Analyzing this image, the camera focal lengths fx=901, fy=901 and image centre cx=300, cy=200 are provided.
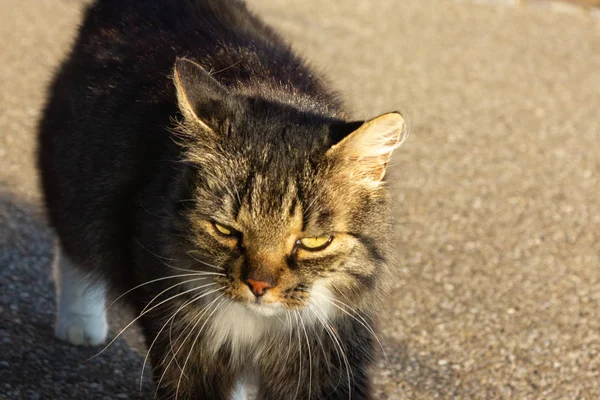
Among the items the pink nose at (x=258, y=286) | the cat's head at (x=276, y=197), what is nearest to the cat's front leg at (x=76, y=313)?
the cat's head at (x=276, y=197)

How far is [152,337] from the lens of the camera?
114 inches

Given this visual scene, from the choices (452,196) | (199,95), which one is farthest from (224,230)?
(452,196)

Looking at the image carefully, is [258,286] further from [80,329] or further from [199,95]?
[80,329]

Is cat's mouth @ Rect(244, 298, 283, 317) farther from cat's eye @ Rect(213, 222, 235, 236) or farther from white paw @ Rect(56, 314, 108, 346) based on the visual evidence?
white paw @ Rect(56, 314, 108, 346)

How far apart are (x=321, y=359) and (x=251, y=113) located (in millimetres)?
806

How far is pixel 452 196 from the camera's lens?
5.52m

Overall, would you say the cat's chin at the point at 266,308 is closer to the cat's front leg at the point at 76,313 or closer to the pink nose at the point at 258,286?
the pink nose at the point at 258,286

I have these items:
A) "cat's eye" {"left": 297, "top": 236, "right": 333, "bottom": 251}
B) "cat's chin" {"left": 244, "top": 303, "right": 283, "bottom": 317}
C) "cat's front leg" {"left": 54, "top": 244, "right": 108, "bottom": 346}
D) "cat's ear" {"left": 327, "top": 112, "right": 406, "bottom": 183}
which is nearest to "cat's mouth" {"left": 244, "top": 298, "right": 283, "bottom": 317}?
"cat's chin" {"left": 244, "top": 303, "right": 283, "bottom": 317}

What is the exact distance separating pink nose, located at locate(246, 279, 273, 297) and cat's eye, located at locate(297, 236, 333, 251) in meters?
0.16

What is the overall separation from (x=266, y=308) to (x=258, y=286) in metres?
0.10

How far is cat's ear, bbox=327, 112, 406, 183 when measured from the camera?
2.64 metres

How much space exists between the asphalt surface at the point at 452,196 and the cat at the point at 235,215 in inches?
24.3

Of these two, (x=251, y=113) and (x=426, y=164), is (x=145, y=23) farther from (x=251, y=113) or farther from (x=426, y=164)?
(x=426, y=164)

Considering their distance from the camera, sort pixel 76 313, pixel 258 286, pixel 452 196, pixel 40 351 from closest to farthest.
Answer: pixel 258 286 < pixel 40 351 < pixel 76 313 < pixel 452 196
